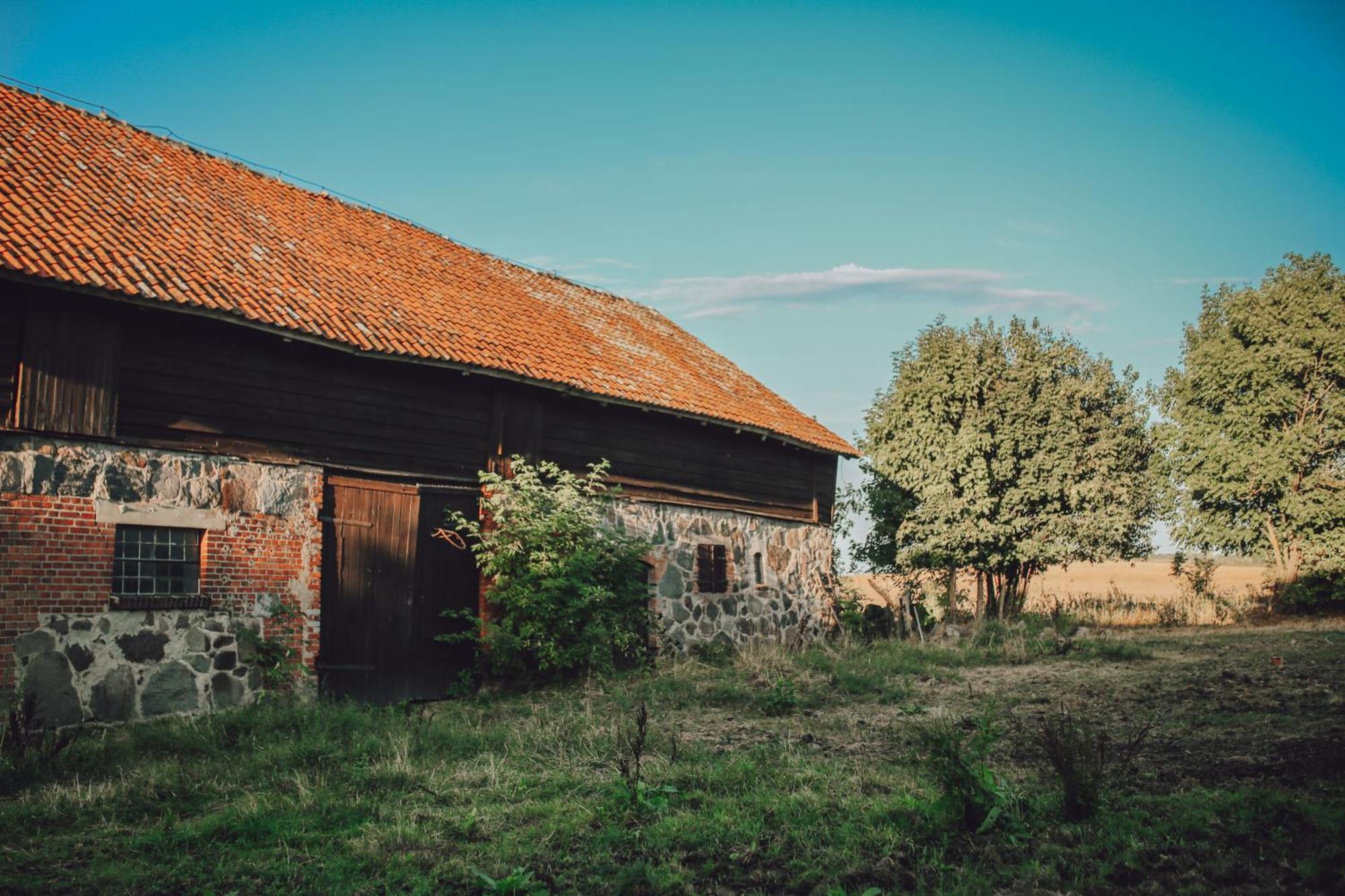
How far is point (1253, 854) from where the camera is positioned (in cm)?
518

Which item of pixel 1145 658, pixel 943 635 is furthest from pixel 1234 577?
pixel 1145 658

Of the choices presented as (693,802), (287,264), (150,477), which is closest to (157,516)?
(150,477)

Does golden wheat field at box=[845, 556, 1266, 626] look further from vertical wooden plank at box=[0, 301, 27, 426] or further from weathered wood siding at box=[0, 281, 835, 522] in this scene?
vertical wooden plank at box=[0, 301, 27, 426]

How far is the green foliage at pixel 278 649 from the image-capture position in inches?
419

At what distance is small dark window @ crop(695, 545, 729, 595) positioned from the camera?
16844 millimetres

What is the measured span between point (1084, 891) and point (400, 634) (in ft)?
30.3

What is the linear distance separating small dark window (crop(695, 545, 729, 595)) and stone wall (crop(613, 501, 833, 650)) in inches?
3.1

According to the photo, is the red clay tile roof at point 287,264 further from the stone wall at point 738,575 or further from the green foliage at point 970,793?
the green foliage at point 970,793

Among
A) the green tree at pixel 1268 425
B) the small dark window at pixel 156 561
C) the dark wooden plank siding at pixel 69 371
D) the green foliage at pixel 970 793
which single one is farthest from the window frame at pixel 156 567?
the green tree at pixel 1268 425

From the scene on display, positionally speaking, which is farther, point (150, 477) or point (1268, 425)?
point (1268, 425)

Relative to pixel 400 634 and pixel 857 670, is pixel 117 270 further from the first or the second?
pixel 857 670

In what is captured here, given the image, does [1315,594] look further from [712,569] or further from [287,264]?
[287,264]

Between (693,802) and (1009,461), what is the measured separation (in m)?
19.6

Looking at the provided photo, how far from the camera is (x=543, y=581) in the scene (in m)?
12.7
